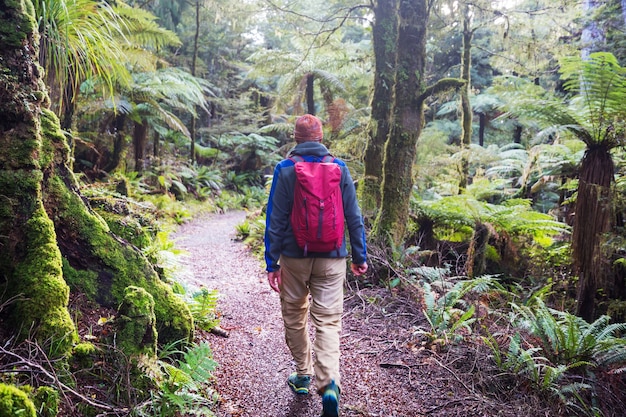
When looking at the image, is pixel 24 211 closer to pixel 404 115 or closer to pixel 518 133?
pixel 404 115

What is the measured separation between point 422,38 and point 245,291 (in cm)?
426

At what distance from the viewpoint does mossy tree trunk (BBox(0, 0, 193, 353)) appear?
221 centimetres

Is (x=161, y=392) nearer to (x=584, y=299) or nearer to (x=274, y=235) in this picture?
(x=274, y=235)

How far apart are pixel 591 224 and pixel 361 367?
10.2ft

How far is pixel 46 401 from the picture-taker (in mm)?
1851

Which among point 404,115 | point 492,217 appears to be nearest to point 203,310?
point 404,115

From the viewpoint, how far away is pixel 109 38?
397 centimetres

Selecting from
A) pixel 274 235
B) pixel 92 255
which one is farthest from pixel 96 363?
pixel 274 235

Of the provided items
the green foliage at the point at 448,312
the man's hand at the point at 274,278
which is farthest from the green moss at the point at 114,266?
the green foliage at the point at 448,312

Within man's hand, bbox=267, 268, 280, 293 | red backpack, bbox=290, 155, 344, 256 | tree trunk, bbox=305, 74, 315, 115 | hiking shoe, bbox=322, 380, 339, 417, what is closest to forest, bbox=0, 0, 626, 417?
tree trunk, bbox=305, 74, 315, 115

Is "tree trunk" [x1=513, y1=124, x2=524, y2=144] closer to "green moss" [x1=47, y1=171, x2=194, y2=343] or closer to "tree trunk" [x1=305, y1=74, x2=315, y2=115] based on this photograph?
"tree trunk" [x1=305, y1=74, x2=315, y2=115]

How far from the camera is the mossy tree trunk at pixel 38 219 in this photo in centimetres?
221

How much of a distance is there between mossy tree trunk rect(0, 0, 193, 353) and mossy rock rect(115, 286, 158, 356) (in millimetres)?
265

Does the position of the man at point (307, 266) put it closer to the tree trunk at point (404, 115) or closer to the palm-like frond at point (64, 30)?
the palm-like frond at point (64, 30)
